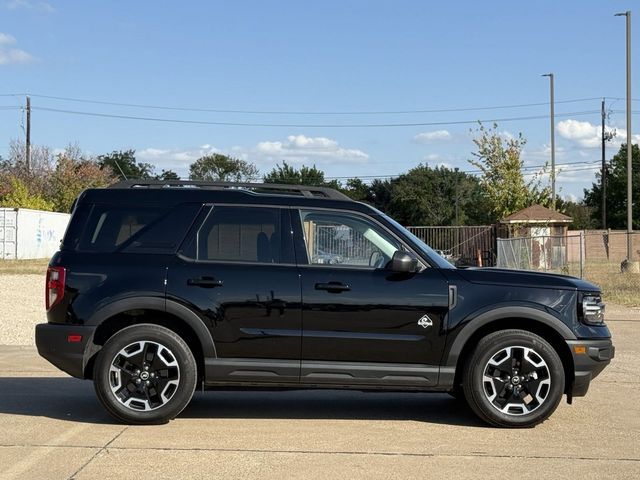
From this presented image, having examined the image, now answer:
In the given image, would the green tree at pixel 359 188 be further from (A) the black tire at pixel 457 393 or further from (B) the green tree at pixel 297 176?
(A) the black tire at pixel 457 393

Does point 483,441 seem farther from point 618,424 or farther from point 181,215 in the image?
point 181,215

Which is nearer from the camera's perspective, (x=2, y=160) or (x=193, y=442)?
(x=193, y=442)

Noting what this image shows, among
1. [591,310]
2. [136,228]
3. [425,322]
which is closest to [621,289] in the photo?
[591,310]

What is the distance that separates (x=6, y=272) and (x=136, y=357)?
2407 centimetres

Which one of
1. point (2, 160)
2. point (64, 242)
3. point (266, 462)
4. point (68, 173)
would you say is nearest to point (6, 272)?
point (64, 242)

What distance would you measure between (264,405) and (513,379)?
2.44m

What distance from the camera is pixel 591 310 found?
23.0ft

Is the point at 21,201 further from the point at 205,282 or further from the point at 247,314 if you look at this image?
the point at 247,314

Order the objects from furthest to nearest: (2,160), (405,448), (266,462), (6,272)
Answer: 1. (2,160)
2. (6,272)
3. (405,448)
4. (266,462)

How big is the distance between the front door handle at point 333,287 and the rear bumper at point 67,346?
75.8 inches

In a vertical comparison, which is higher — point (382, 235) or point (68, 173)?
point (68, 173)

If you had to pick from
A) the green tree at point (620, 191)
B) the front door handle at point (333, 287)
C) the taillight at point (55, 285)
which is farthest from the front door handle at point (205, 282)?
the green tree at point (620, 191)

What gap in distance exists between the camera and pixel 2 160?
6625 cm

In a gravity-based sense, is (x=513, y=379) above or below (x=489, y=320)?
below
